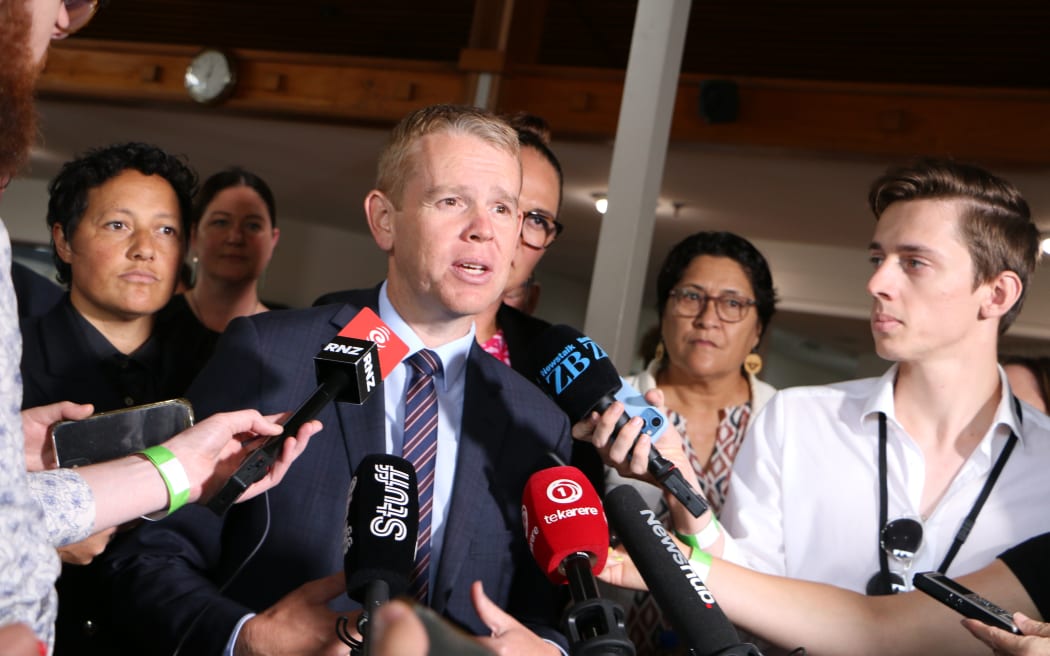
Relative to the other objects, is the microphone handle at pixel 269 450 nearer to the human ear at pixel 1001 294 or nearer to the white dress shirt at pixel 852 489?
the white dress shirt at pixel 852 489

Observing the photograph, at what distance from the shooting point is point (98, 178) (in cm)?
249

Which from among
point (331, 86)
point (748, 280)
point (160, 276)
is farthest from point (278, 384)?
point (331, 86)

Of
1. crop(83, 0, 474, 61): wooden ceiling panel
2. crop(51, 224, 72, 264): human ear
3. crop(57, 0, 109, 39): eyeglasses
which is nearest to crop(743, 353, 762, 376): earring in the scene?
crop(51, 224, 72, 264): human ear

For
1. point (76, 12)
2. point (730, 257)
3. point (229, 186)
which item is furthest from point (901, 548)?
point (229, 186)

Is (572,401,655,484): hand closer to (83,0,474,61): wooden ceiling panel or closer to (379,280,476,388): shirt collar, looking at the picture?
(379,280,476,388): shirt collar

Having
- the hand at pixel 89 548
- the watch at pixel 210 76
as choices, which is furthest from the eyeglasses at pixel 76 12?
the watch at pixel 210 76

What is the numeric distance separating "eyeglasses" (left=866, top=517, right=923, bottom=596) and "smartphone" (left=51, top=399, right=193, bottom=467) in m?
1.36

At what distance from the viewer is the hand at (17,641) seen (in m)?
0.89

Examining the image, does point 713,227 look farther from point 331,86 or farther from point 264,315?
point 264,315

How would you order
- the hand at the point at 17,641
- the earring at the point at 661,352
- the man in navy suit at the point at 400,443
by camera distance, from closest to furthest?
the hand at the point at 17,641 → the man in navy suit at the point at 400,443 → the earring at the point at 661,352

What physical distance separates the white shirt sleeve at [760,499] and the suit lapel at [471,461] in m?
0.57

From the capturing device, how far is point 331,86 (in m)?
7.27

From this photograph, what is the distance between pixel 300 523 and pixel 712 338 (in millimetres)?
1612

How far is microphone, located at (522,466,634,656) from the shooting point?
4.15ft
